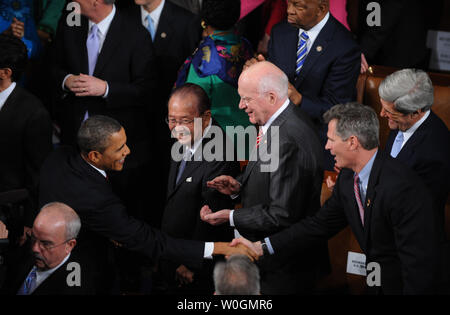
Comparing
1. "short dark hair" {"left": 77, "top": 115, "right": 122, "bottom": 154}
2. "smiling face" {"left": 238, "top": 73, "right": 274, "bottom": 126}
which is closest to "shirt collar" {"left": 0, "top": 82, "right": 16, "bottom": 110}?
"short dark hair" {"left": 77, "top": 115, "right": 122, "bottom": 154}

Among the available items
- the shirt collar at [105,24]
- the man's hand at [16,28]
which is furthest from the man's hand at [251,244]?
the man's hand at [16,28]

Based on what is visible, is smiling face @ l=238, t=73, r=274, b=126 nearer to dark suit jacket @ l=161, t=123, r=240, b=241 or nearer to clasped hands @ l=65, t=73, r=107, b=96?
dark suit jacket @ l=161, t=123, r=240, b=241

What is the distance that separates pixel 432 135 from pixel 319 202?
0.65 meters

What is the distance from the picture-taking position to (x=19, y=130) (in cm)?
374

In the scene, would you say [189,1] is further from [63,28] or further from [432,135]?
[432,135]

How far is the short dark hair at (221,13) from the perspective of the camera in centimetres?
371

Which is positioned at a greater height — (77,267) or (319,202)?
(319,202)

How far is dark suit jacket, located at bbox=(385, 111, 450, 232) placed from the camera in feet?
10.5

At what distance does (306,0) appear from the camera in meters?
3.60

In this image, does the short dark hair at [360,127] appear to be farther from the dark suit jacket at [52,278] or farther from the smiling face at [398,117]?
the dark suit jacket at [52,278]

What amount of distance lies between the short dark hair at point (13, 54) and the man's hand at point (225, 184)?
4.58 ft

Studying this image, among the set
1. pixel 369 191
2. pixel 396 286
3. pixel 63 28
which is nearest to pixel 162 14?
pixel 63 28

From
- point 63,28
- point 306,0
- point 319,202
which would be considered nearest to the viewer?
point 319,202
